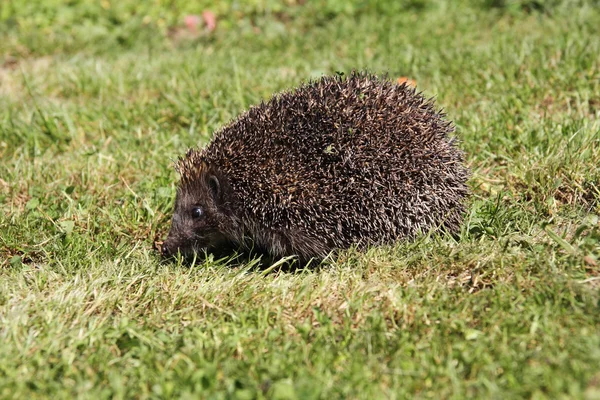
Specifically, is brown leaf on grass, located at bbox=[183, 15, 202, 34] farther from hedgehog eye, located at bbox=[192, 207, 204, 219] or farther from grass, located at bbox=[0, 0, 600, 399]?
hedgehog eye, located at bbox=[192, 207, 204, 219]

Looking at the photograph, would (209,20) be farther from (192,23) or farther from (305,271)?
(305,271)

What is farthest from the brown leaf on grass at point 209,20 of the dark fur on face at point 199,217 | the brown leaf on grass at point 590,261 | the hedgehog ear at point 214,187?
the brown leaf on grass at point 590,261

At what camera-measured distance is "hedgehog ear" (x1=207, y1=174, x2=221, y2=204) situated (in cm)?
484

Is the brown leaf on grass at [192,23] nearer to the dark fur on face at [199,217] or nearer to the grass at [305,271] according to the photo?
the grass at [305,271]

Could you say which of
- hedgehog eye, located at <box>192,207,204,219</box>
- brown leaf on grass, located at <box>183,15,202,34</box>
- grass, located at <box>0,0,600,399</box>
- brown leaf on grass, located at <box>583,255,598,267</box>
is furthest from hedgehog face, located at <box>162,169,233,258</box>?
brown leaf on grass, located at <box>183,15,202,34</box>

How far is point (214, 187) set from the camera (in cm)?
490

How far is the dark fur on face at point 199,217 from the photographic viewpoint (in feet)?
16.1

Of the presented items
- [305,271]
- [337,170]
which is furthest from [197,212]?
[337,170]

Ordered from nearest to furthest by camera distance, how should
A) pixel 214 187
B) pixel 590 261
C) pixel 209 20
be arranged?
pixel 590 261
pixel 214 187
pixel 209 20

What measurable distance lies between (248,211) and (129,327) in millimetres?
1366

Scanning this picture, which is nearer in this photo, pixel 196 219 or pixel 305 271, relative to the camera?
pixel 305 271

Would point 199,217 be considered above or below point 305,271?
above

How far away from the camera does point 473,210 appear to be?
4730 millimetres

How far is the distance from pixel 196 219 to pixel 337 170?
128 cm
